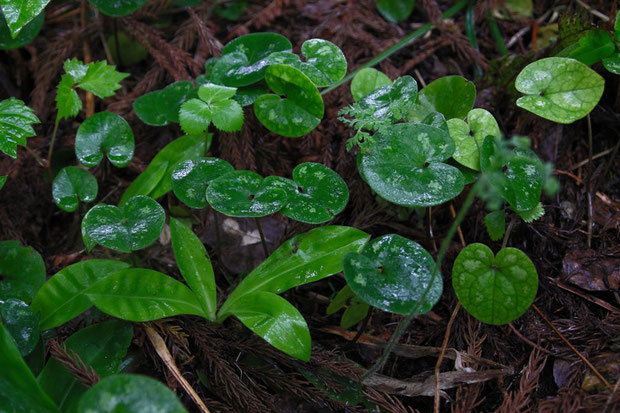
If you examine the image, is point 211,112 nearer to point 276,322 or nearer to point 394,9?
point 276,322

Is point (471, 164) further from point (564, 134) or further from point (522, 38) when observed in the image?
point (522, 38)

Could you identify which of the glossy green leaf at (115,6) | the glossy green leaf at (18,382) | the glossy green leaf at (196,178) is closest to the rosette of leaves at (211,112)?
the glossy green leaf at (196,178)

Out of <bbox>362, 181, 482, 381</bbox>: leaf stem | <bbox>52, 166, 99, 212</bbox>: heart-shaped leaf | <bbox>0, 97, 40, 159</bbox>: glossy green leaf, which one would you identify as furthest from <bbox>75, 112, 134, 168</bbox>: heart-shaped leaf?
<bbox>362, 181, 482, 381</bbox>: leaf stem

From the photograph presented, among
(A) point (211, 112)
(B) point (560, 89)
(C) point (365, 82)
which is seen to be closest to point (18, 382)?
(A) point (211, 112)

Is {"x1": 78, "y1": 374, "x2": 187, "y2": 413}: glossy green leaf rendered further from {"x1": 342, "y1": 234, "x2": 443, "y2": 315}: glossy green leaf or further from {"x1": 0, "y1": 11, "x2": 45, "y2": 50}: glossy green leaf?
{"x1": 0, "y1": 11, "x2": 45, "y2": 50}: glossy green leaf

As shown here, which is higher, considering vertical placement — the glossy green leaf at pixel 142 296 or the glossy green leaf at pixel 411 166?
the glossy green leaf at pixel 411 166

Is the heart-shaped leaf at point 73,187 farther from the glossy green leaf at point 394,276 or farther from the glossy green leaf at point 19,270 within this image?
the glossy green leaf at point 394,276

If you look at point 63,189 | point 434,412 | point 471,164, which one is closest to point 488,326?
point 434,412
